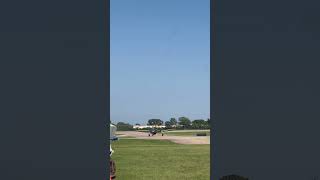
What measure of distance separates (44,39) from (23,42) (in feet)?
0.77

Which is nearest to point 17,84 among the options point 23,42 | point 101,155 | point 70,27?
point 23,42

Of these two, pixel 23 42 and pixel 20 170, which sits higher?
pixel 23 42
